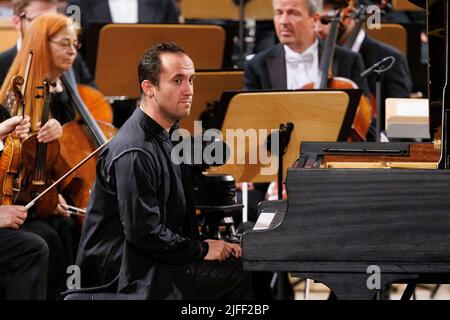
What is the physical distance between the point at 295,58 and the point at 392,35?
0.79 m

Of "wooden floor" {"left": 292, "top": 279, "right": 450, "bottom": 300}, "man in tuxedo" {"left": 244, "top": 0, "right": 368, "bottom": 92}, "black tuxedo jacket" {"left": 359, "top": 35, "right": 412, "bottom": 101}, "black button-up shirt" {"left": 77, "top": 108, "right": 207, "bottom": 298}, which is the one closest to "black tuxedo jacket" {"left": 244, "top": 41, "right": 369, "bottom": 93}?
"man in tuxedo" {"left": 244, "top": 0, "right": 368, "bottom": 92}

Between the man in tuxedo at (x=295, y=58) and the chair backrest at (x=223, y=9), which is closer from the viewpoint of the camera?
the man in tuxedo at (x=295, y=58)

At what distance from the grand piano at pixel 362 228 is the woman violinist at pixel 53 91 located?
4.65 ft

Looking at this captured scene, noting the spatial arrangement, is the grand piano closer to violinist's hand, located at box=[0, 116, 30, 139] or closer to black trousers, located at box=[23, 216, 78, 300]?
violinist's hand, located at box=[0, 116, 30, 139]

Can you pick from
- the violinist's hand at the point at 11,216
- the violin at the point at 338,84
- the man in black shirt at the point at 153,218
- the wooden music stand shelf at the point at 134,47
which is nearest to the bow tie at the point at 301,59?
the violin at the point at 338,84

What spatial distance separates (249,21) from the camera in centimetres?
562

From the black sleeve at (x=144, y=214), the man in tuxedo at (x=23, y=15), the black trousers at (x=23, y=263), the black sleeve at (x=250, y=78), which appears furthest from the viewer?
the black sleeve at (x=250, y=78)

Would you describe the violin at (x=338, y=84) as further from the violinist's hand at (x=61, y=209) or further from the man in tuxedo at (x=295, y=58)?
the violinist's hand at (x=61, y=209)

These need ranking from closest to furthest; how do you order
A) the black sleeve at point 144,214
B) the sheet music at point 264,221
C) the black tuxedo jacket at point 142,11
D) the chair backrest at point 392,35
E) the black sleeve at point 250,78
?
the sheet music at point 264,221, the black sleeve at point 144,214, the black sleeve at point 250,78, the chair backrest at point 392,35, the black tuxedo jacket at point 142,11

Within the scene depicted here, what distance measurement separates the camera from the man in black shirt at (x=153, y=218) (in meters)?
2.92

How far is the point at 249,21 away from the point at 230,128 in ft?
6.72

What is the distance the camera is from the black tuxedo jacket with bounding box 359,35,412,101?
4.77 metres

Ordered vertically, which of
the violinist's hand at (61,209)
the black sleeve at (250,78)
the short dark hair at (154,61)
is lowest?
the violinist's hand at (61,209)

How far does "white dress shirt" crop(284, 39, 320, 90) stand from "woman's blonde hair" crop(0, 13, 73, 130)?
1068 millimetres
